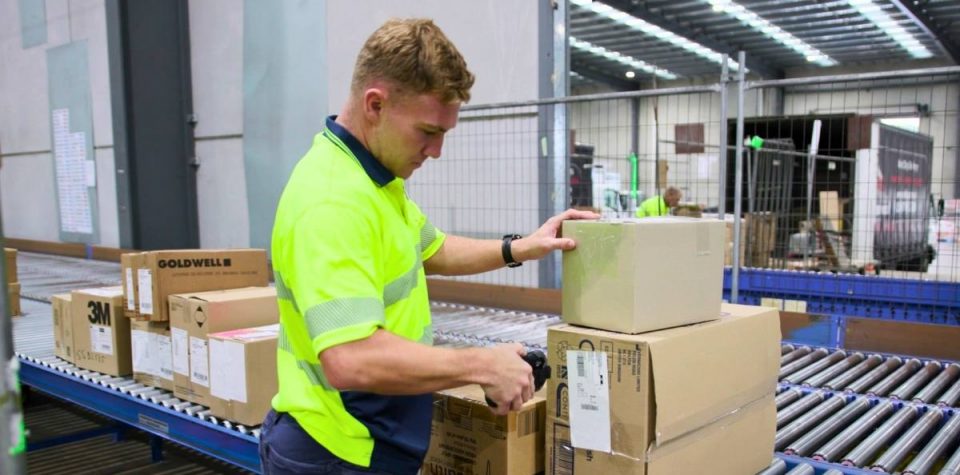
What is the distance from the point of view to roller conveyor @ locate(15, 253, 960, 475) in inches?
79.7

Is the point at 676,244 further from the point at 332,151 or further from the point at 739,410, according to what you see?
the point at 332,151

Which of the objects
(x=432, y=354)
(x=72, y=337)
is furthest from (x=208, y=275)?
(x=432, y=354)

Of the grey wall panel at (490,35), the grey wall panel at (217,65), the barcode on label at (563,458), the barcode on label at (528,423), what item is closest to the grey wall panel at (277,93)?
the grey wall panel at (217,65)

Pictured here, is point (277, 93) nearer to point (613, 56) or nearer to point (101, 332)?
point (101, 332)

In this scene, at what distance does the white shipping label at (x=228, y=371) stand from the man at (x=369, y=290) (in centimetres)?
98

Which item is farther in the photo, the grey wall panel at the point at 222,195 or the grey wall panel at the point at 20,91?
the grey wall panel at the point at 20,91

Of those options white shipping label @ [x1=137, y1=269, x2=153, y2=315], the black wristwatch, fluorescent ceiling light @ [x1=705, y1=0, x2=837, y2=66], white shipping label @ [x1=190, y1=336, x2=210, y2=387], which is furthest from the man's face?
fluorescent ceiling light @ [x1=705, y1=0, x2=837, y2=66]

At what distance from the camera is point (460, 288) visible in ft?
16.0

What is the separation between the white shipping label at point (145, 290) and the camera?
288cm

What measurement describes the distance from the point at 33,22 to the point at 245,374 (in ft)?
26.8

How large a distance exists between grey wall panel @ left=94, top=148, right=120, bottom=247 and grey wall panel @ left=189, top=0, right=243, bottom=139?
1144mm

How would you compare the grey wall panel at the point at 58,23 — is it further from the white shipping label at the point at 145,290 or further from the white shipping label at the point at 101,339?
the white shipping label at the point at 145,290

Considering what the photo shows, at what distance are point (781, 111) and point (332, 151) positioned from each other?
16.7 metres

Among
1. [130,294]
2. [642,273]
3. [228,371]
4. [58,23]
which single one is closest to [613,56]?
[58,23]
